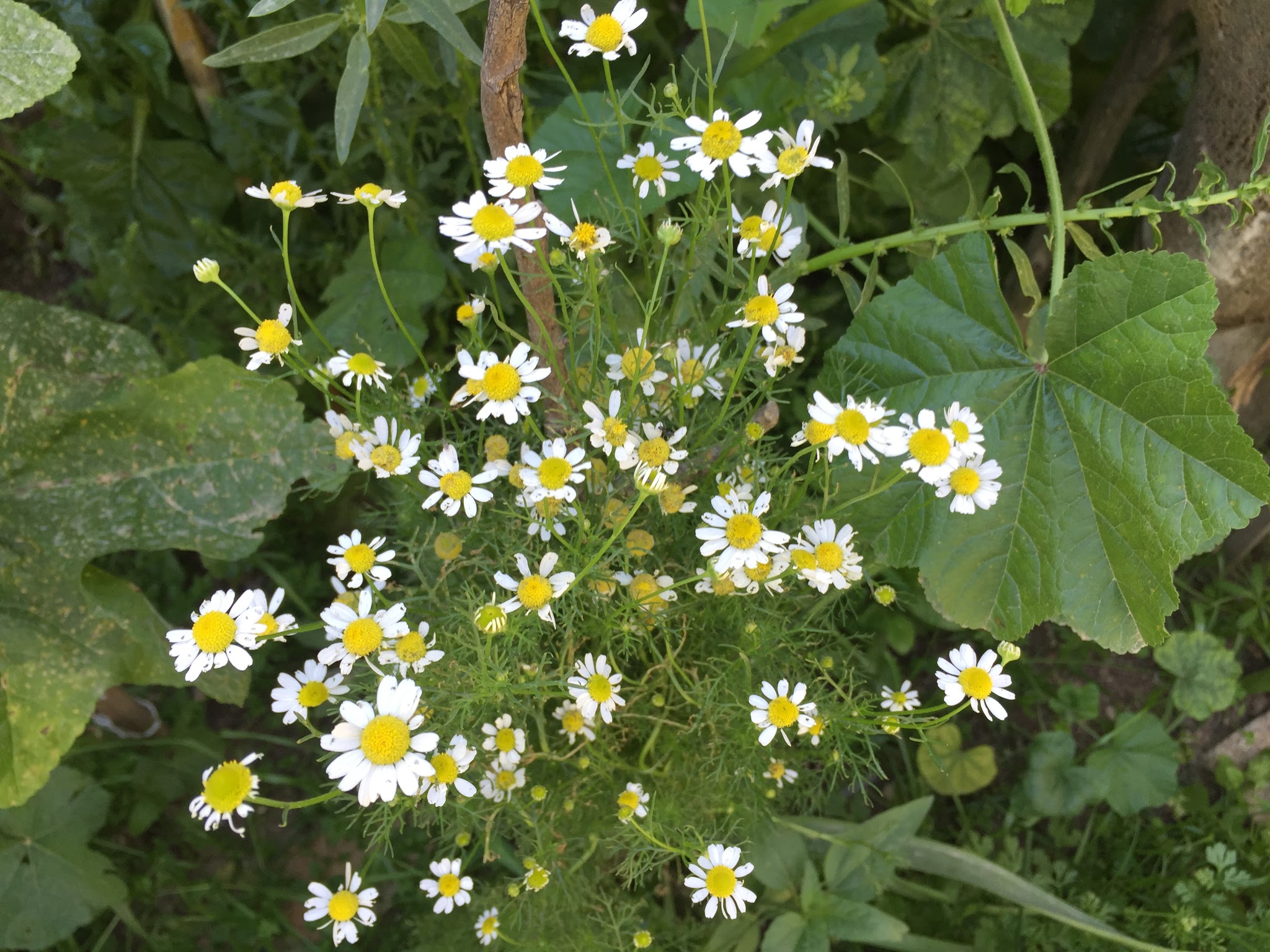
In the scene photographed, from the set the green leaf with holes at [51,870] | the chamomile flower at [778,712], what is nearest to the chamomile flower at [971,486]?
the chamomile flower at [778,712]

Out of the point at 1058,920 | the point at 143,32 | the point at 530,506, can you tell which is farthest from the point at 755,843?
the point at 143,32

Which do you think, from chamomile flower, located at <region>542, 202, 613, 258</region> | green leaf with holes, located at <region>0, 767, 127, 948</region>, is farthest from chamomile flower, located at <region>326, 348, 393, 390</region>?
green leaf with holes, located at <region>0, 767, 127, 948</region>

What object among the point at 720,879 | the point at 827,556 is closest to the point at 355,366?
the point at 827,556

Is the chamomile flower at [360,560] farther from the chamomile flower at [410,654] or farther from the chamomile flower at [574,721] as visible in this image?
the chamomile flower at [574,721]

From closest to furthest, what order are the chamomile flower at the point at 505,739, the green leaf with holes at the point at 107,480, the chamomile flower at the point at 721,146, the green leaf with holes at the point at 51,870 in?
the chamomile flower at the point at 721,146
the chamomile flower at the point at 505,739
the green leaf with holes at the point at 107,480
the green leaf with holes at the point at 51,870

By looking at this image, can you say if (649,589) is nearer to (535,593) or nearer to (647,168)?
(535,593)

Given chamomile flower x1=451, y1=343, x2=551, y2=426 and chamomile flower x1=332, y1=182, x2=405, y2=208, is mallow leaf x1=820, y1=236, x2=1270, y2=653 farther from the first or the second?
chamomile flower x1=332, y1=182, x2=405, y2=208

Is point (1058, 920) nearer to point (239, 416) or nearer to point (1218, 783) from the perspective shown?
point (1218, 783)
